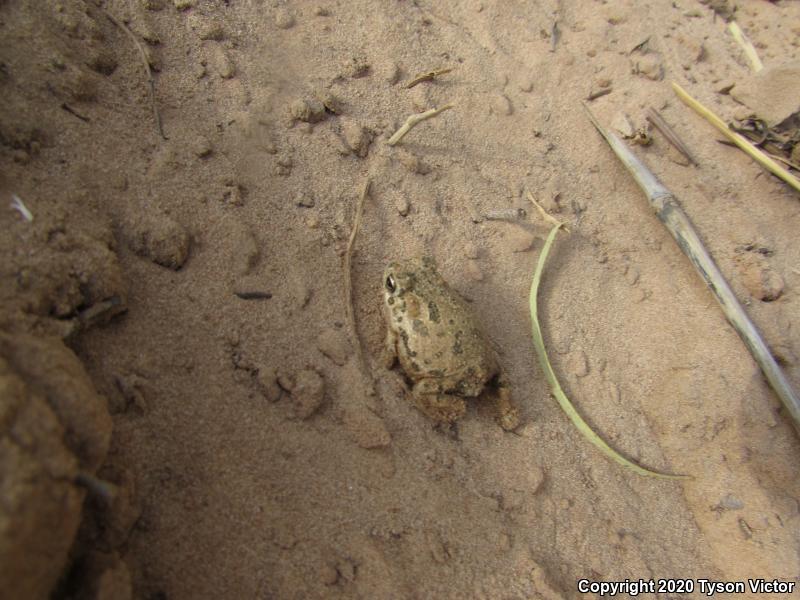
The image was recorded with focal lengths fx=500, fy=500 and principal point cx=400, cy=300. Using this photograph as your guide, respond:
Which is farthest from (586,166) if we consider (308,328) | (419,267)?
(308,328)

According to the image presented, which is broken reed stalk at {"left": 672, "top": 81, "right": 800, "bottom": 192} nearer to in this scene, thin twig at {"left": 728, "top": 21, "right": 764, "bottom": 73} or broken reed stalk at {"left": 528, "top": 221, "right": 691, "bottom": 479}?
thin twig at {"left": 728, "top": 21, "right": 764, "bottom": 73}

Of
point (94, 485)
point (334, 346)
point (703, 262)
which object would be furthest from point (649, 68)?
point (94, 485)

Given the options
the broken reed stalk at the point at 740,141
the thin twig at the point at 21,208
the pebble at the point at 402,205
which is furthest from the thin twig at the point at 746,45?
the thin twig at the point at 21,208

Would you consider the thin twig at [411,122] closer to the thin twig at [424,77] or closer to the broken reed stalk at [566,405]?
the thin twig at [424,77]

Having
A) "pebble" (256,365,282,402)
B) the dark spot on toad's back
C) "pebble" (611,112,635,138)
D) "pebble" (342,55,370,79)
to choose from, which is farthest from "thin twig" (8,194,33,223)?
"pebble" (611,112,635,138)

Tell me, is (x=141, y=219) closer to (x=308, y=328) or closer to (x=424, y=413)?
(x=308, y=328)

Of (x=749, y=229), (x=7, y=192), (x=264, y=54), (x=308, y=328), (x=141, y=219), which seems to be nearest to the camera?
(x=7, y=192)

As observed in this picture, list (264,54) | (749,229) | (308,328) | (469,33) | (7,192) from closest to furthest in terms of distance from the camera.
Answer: (7,192), (308,328), (264,54), (749,229), (469,33)
